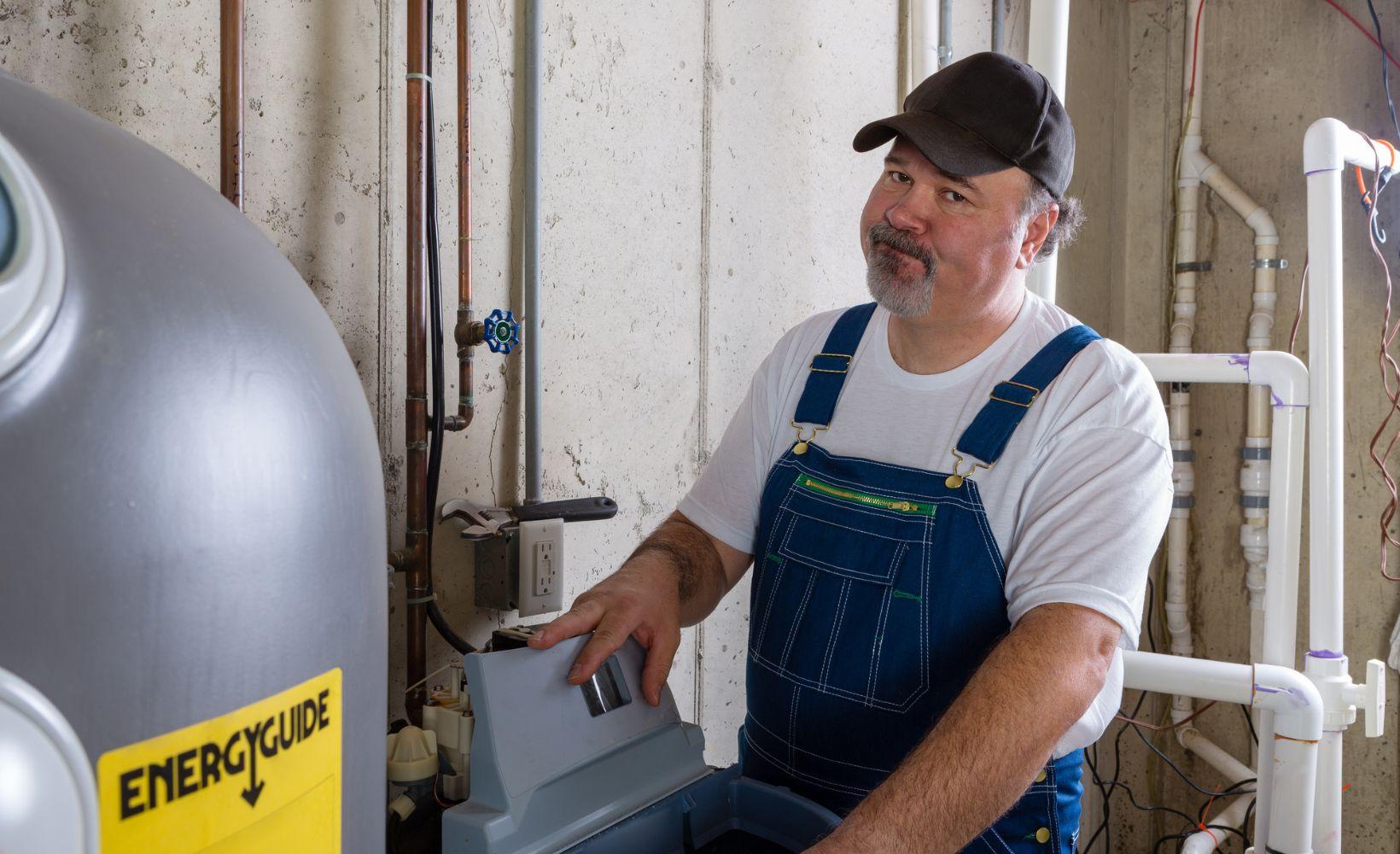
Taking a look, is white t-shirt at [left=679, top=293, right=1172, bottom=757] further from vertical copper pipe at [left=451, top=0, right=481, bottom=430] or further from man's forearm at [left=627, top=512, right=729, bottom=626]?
vertical copper pipe at [left=451, top=0, right=481, bottom=430]

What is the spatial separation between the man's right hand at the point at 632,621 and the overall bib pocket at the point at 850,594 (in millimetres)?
150

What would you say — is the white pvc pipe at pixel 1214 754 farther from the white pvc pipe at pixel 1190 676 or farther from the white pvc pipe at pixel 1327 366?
the white pvc pipe at pixel 1190 676

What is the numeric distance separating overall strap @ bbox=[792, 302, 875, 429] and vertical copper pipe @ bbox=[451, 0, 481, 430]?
44 centimetres

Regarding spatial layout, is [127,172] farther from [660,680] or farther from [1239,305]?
[1239,305]

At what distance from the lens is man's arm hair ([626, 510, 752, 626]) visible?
4.21ft

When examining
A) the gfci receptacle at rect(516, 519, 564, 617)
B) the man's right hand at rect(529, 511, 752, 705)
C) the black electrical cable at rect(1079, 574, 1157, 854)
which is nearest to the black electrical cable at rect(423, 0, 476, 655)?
the gfci receptacle at rect(516, 519, 564, 617)

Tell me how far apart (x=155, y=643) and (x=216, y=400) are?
0.11m

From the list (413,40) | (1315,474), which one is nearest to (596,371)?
(413,40)

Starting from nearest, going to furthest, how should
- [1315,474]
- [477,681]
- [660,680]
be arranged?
[477,681], [660,680], [1315,474]

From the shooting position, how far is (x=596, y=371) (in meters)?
1.57

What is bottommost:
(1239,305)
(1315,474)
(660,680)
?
(660,680)

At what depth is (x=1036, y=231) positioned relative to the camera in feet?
4.54

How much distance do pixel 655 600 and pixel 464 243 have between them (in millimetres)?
517

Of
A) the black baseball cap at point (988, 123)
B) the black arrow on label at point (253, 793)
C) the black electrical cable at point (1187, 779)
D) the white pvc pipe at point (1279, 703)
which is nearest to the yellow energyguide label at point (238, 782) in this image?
the black arrow on label at point (253, 793)
